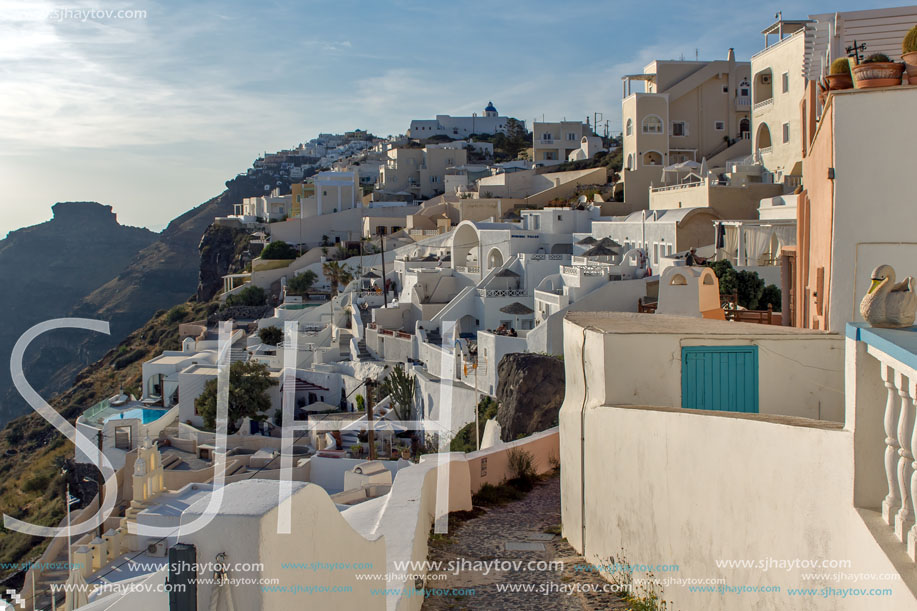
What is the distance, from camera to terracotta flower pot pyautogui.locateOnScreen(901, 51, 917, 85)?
6.06 m

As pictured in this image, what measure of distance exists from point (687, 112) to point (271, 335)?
23.3 meters

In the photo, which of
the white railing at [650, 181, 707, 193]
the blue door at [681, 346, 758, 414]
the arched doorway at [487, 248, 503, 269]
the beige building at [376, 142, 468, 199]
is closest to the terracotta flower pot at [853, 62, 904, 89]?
the blue door at [681, 346, 758, 414]

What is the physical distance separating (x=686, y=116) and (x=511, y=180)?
35.8 ft

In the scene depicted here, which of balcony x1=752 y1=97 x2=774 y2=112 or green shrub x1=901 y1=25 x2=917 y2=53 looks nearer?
green shrub x1=901 y1=25 x2=917 y2=53

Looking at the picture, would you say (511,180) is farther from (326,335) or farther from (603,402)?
(603,402)

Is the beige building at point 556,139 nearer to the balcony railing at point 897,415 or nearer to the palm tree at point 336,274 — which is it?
the palm tree at point 336,274

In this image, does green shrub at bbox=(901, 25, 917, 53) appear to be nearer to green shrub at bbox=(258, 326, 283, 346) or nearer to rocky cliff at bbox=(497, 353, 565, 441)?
rocky cliff at bbox=(497, 353, 565, 441)

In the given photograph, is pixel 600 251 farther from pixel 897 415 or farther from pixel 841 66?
pixel 897 415

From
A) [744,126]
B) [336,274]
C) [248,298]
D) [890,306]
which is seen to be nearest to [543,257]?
[336,274]

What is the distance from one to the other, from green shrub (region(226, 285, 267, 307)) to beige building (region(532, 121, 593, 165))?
24036 mm

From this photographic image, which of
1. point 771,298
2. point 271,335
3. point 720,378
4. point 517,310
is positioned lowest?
point 271,335

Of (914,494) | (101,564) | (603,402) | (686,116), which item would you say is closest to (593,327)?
(603,402)

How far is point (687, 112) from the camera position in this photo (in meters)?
40.0

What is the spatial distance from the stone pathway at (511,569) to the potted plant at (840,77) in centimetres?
455
